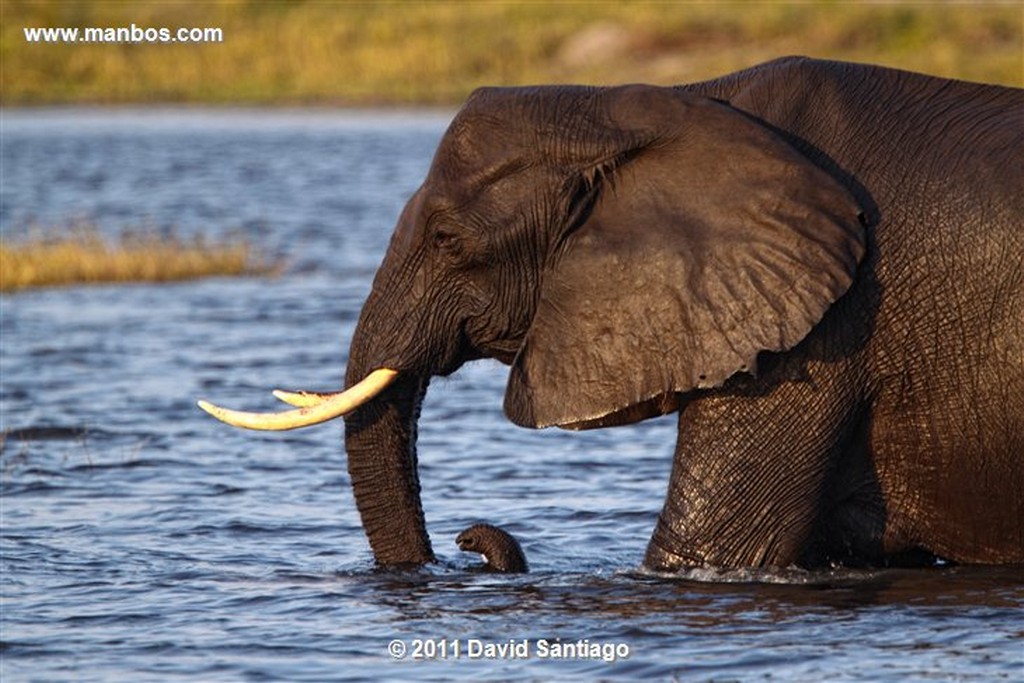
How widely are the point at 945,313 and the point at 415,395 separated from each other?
184cm

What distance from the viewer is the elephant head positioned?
22.3ft

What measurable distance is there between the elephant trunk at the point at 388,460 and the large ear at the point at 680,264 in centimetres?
57

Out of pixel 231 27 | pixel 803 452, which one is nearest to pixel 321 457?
Result: pixel 803 452

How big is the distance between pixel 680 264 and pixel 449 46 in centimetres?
3791

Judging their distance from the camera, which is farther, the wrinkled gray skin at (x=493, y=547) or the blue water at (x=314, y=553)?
the wrinkled gray skin at (x=493, y=547)

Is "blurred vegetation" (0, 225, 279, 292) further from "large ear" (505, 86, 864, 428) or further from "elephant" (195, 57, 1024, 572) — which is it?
"large ear" (505, 86, 864, 428)

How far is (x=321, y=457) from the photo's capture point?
36.7 ft

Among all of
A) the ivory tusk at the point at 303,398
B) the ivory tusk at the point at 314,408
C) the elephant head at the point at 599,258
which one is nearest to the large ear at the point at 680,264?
the elephant head at the point at 599,258

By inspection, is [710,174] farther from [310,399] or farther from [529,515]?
[529,515]

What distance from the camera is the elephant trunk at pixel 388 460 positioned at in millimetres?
7500

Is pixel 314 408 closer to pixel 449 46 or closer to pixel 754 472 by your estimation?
pixel 754 472

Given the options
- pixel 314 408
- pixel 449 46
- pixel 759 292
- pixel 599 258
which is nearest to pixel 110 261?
pixel 314 408

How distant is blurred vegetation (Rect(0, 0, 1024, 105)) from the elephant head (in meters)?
28.9

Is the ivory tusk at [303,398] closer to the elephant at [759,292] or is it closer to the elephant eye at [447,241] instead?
the elephant at [759,292]
